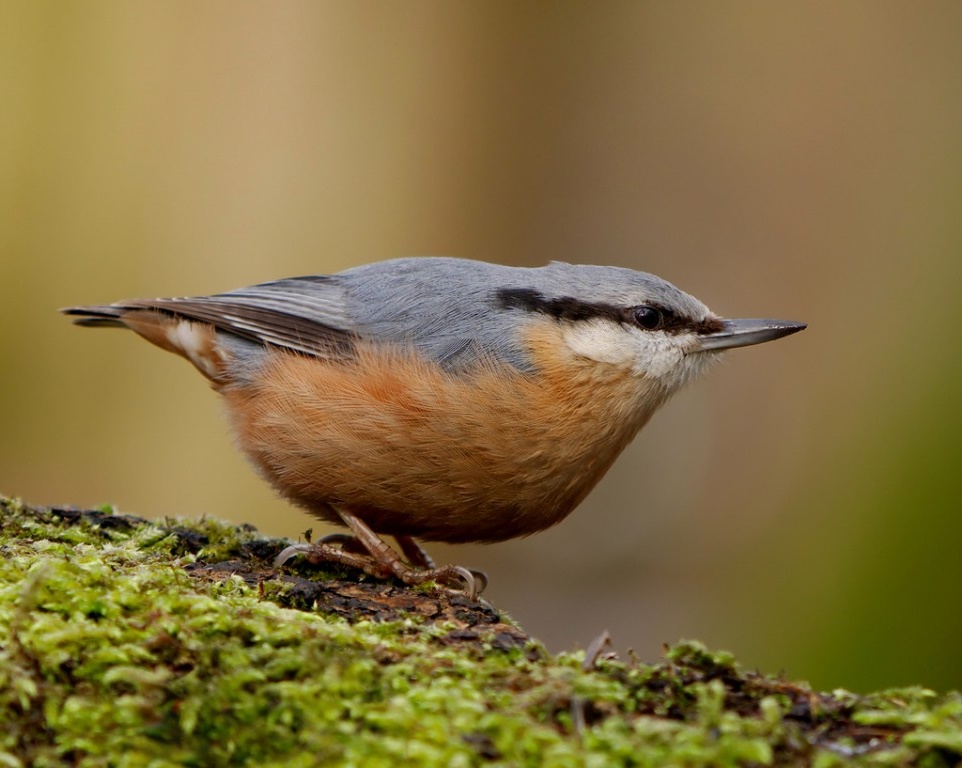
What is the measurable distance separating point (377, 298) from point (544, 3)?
6.74 meters

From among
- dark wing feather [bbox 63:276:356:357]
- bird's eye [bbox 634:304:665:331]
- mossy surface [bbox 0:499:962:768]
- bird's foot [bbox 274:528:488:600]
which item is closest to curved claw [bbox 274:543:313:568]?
bird's foot [bbox 274:528:488:600]

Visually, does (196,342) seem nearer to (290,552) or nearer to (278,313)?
(278,313)

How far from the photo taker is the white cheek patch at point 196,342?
13.3 ft

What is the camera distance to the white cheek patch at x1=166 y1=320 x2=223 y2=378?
4059 mm

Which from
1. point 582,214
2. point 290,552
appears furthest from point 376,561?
point 582,214

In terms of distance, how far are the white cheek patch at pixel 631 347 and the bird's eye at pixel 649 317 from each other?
1.1 inches

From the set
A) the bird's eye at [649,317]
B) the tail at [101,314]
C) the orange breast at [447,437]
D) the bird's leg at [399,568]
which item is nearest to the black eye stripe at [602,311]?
the bird's eye at [649,317]

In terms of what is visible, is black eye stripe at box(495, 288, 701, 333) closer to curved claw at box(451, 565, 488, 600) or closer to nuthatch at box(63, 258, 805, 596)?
nuthatch at box(63, 258, 805, 596)

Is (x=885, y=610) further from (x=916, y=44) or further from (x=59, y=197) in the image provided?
(x=59, y=197)

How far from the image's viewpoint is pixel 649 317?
12.2ft

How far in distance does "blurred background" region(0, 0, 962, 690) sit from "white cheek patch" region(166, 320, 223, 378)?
4.05 m

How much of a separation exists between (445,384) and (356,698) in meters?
1.68

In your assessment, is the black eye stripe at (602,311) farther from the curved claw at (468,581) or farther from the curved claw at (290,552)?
the curved claw at (290,552)

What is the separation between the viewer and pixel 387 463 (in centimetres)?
334
